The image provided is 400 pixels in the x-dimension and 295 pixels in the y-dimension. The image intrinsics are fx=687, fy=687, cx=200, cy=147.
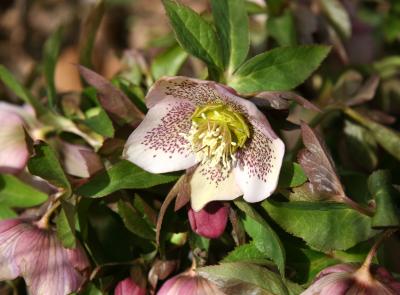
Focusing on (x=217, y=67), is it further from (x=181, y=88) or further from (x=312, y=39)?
(x=312, y=39)

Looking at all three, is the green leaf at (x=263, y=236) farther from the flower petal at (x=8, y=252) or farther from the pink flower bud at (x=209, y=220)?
the flower petal at (x=8, y=252)

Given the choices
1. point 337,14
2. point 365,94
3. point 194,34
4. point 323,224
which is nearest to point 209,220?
point 323,224

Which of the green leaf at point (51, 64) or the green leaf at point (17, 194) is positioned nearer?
the green leaf at point (17, 194)

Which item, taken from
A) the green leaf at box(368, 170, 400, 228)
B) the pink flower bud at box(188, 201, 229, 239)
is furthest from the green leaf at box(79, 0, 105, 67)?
the green leaf at box(368, 170, 400, 228)

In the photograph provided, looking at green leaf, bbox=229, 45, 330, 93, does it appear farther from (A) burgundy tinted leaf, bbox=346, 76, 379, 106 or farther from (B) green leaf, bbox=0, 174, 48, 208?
(B) green leaf, bbox=0, 174, 48, 208

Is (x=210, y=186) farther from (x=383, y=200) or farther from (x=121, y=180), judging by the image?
(x=383, y=200)

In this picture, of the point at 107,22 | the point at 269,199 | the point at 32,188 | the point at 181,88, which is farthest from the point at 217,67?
the point at 107,22

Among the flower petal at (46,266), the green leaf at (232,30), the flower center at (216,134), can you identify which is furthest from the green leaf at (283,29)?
the flower petal at (46,266)
